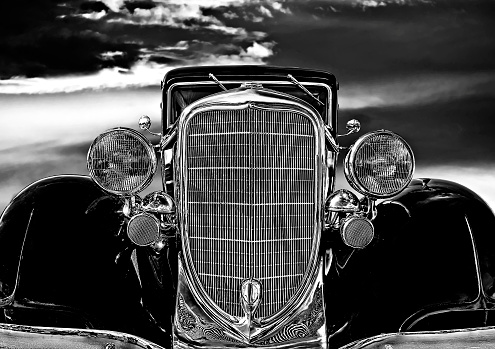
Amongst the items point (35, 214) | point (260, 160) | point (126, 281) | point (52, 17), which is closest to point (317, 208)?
point (260, 160)

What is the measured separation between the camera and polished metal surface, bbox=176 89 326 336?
2174 mm

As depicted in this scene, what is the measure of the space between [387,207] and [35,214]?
1678 millimetres

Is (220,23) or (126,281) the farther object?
(220,23)

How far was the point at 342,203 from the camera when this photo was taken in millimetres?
2254

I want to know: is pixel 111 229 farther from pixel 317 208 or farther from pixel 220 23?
pixel 220 23

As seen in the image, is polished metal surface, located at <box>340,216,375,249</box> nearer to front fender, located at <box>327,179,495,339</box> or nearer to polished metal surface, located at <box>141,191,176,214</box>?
front fender, located at <box>327,179,495,339</box>

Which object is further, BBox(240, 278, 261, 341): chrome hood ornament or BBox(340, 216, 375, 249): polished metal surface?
BBox(340, 216, 375, 249): polished metal surface

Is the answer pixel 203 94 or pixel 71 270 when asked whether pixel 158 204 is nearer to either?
pixel 71 270

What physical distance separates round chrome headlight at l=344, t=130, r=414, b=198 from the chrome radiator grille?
177mm

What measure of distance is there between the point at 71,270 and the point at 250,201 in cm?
88

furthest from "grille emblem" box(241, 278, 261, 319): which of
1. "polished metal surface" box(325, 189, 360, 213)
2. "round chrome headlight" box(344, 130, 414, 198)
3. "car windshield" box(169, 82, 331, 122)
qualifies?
"car windshield" box(169, 82, 331, 122)

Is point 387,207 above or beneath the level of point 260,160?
beneath

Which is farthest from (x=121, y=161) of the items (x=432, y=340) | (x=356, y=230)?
(x=432, y=340)

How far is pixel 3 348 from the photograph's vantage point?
1909mm
